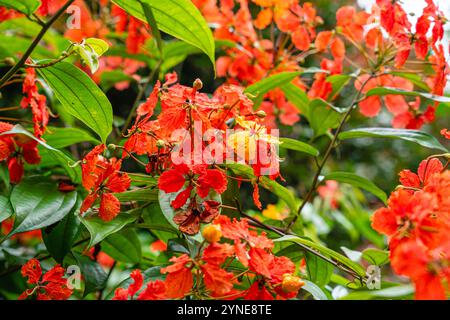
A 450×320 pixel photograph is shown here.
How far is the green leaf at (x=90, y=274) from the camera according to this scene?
84 centimetres

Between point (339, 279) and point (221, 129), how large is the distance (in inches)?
19.2

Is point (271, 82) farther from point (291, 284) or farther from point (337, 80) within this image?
point (291, 284)

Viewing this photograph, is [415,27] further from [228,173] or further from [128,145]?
[128,145]

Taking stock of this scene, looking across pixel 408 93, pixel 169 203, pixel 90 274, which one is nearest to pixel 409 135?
pixel 408 93

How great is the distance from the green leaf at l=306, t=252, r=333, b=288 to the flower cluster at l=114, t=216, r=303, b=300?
229 mm

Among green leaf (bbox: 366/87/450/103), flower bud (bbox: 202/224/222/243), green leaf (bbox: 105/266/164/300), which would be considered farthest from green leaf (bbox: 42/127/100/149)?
green leaf (bbox: 366/87/450/103)

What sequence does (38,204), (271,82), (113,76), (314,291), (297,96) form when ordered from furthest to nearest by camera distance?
1. (113,76)
2. (297,96)
3. (271,82)
4. (38,204)
5. (314,291)

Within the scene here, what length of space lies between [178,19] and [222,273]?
0.38 metres

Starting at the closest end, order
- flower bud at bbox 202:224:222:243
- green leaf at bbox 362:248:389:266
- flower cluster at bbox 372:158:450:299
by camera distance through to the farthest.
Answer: flower cluster at bbox 372:158:450:299
flower bud at bbox 202:224:222:243
green leaf at bbox 362:248:389:266

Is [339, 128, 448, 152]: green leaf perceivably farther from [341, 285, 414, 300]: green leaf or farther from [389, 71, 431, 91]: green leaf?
[341, 285, 414, 300]: green leaf

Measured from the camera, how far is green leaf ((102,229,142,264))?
0.92 metres

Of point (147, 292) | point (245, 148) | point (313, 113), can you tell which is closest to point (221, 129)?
point (245, 148)

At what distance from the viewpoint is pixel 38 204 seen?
779mm

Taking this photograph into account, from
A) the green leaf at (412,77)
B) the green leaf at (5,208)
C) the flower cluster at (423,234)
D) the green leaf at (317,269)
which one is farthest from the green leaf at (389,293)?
the green leaf at (412,77)
